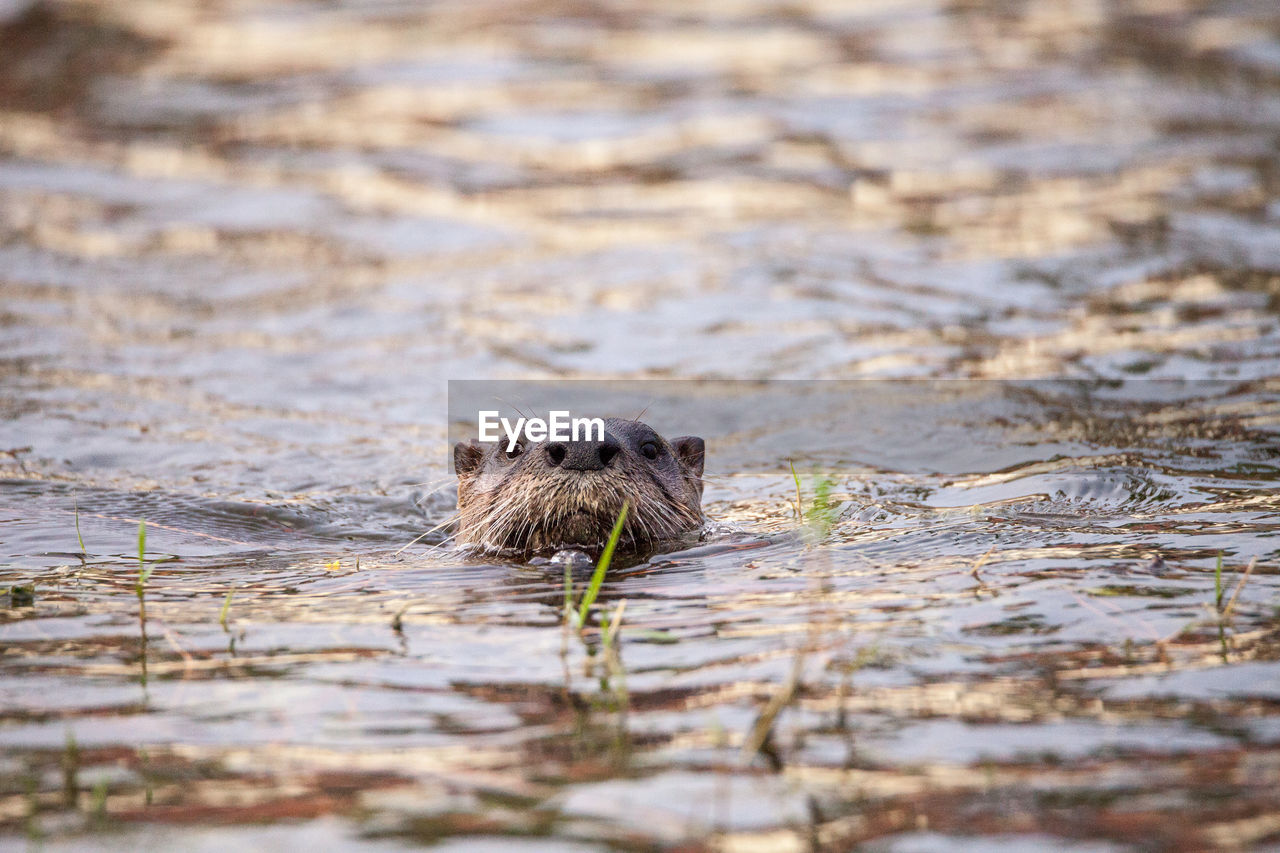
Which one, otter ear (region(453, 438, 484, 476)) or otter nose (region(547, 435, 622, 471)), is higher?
otter nose (region(547, 435, 622, 471))

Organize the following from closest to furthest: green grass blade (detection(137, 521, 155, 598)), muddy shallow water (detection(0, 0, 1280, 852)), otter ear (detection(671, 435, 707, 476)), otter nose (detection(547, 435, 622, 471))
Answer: muddy shallow water (detection(0, 0, 1280, 852))
green grass blade (detection(137, 521, 155, 598))
otter nose (detection(547, 435, 622, 471))
otter ear (detection(671, 435, 707, 476))

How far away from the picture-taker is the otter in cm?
492

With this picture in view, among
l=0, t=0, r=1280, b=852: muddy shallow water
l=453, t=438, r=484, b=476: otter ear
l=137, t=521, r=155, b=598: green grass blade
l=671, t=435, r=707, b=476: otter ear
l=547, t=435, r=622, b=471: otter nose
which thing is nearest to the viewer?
l=0, t=0, r=1280, b=852: muddy shallow water

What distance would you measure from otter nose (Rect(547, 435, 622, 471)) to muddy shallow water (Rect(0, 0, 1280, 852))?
1.20ft

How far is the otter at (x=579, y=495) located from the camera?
4922mm

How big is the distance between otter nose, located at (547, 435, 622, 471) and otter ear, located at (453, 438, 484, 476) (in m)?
1.16

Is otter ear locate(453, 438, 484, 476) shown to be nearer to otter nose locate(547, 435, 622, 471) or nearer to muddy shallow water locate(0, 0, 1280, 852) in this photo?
muddy shallow water locate(0, 0, 1280, 852)

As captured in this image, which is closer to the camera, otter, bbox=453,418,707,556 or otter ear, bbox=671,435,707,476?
otter, bbox=453,418,707,556

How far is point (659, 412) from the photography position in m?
9.06

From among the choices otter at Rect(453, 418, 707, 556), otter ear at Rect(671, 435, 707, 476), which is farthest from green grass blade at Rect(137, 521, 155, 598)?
otter ear at Rect(671, 435, 707, 476)

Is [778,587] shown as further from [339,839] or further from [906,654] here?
[339,839]

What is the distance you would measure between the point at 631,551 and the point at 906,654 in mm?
1949

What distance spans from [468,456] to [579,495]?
1294 mm

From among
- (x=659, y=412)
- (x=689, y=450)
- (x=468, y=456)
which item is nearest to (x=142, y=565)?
(x=468, y=456)
